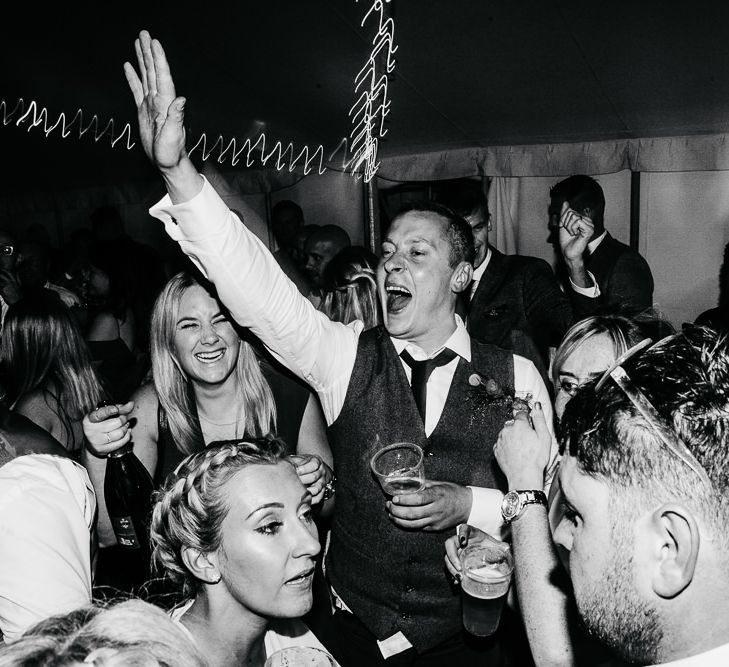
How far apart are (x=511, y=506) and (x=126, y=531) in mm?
1290

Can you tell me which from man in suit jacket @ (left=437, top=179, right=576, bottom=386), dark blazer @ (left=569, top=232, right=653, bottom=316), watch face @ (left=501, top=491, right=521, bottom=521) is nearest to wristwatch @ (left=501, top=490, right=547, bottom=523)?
watch face @ (left=501, top=491, right=521, bottom=521)

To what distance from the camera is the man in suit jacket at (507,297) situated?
Result: 3.45 metres

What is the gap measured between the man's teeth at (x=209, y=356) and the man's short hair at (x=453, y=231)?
30.2 inches

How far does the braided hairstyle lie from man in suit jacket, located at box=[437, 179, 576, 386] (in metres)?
1.81

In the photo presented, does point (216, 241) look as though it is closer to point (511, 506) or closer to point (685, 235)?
point (511, 506)

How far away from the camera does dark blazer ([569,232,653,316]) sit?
3534mm

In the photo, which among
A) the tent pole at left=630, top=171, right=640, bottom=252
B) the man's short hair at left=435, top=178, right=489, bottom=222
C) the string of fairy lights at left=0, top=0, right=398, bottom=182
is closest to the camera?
the man's short hair at left=435, top=178, right=489, bottom=222

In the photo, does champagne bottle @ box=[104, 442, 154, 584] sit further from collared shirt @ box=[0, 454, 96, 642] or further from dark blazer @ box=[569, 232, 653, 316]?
dark blazer @ box=[569, 232, 653, 316]

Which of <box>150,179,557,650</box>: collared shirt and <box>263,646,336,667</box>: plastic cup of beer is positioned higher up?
<box>150,179,557,650</box>: collared shirt

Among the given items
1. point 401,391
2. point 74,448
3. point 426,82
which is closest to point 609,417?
point 401,391

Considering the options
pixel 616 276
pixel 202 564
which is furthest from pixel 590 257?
pixel 202 564

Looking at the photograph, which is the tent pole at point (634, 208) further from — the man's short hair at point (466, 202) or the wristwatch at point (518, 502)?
the wristwatch at point (518, 502)

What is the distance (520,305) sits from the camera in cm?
355

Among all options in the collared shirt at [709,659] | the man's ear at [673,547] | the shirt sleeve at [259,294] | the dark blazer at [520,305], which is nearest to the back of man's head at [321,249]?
the dark blazer at [520,305]
